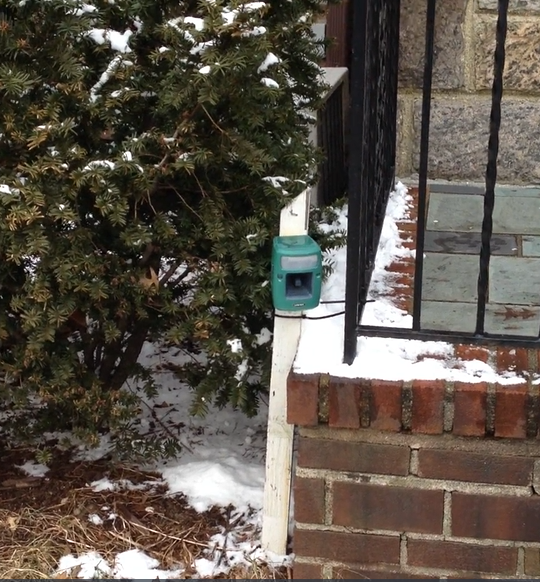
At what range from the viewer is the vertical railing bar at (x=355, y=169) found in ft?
6.40

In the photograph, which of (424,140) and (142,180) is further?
(142,180)

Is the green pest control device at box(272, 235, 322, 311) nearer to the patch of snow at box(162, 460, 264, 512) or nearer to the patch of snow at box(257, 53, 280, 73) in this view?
the patch of snow at box(257, 53, 280, 73)

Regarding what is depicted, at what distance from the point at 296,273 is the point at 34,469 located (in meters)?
1.25

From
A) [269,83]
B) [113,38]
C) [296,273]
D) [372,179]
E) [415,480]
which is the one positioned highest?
[113,38]

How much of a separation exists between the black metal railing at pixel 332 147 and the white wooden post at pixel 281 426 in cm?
152

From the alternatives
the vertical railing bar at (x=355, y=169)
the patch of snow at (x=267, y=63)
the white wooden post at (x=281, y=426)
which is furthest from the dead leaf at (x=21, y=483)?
the patch of snow at (x=267, y=63)

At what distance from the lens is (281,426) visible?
2.40 metres

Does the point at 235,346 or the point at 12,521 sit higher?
the point at 235,346

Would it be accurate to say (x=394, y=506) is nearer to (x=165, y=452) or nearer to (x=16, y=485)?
(x=165, y=452)

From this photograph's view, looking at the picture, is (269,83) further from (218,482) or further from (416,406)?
(218,482)

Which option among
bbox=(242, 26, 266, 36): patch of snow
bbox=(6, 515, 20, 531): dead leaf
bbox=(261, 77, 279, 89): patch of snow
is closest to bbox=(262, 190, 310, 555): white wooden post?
bbox=(261, 77, 279, 89): patch of snow

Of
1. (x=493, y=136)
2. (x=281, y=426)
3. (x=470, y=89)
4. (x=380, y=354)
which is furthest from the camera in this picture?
(x=470, y=89)

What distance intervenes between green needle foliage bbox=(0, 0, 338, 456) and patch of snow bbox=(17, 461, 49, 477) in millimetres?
222

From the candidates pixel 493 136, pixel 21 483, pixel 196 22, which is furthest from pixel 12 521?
pixel 493 136
